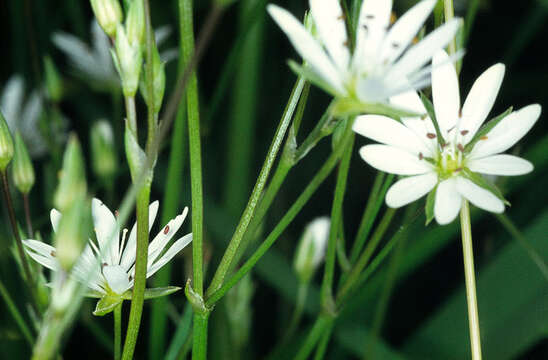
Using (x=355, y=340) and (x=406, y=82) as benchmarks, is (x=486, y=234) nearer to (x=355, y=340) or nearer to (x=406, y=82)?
(x=355, y=340)

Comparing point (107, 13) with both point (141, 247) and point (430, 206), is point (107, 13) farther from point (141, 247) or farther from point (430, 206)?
point (430, 206)

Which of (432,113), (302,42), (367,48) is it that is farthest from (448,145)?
Result: (302,42)

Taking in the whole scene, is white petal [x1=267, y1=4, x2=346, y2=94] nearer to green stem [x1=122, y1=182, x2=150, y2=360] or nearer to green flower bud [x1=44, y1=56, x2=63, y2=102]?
green stem [x1=122, y1=182, x2=150, y2=360]

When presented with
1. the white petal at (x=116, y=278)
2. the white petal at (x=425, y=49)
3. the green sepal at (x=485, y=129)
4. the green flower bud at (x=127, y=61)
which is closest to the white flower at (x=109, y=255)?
the white petal at (x=116, y=278)

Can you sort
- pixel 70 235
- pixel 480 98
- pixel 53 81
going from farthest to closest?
pixel 53 81 < pixel 480 98 < pixel 70 235

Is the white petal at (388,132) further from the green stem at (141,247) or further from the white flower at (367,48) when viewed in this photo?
the green stem at (141,247)

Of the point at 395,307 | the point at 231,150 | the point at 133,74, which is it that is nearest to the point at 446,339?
the point at 395,307
